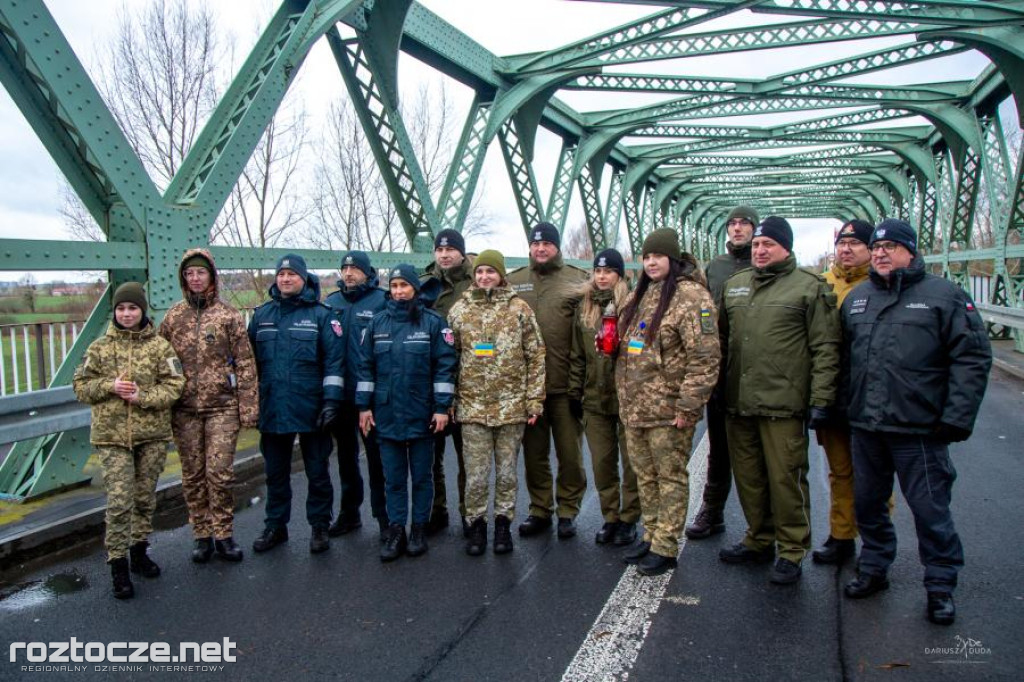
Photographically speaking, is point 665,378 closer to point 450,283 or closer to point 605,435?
point 605,435

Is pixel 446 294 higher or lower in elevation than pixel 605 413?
higher

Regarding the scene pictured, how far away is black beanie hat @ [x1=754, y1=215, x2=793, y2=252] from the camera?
12.3 feet

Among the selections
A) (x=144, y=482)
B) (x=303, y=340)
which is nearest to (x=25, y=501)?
(x=144, y=482)

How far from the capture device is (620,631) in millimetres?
3043

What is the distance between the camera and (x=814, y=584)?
3525 mm

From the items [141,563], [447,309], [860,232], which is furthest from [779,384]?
[141,563]

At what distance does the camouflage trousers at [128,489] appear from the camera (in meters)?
3.61

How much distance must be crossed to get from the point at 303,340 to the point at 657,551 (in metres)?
2.51

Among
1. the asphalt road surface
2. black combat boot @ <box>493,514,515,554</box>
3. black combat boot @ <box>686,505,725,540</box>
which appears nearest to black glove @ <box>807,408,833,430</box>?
the asphalt road surface

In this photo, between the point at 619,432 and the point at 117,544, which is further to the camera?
the point at 619,432

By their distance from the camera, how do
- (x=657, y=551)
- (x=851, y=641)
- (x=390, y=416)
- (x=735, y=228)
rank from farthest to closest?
(x=735, y=228), (x=390, y=416), (x=657, y=551), (x=851, y=641)

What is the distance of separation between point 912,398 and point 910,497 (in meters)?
0.50

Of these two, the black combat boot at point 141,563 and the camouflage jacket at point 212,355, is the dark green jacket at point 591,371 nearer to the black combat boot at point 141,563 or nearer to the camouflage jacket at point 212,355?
the camouflage jacket at point 212,355

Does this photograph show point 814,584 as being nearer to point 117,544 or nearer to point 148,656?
point 148,656
